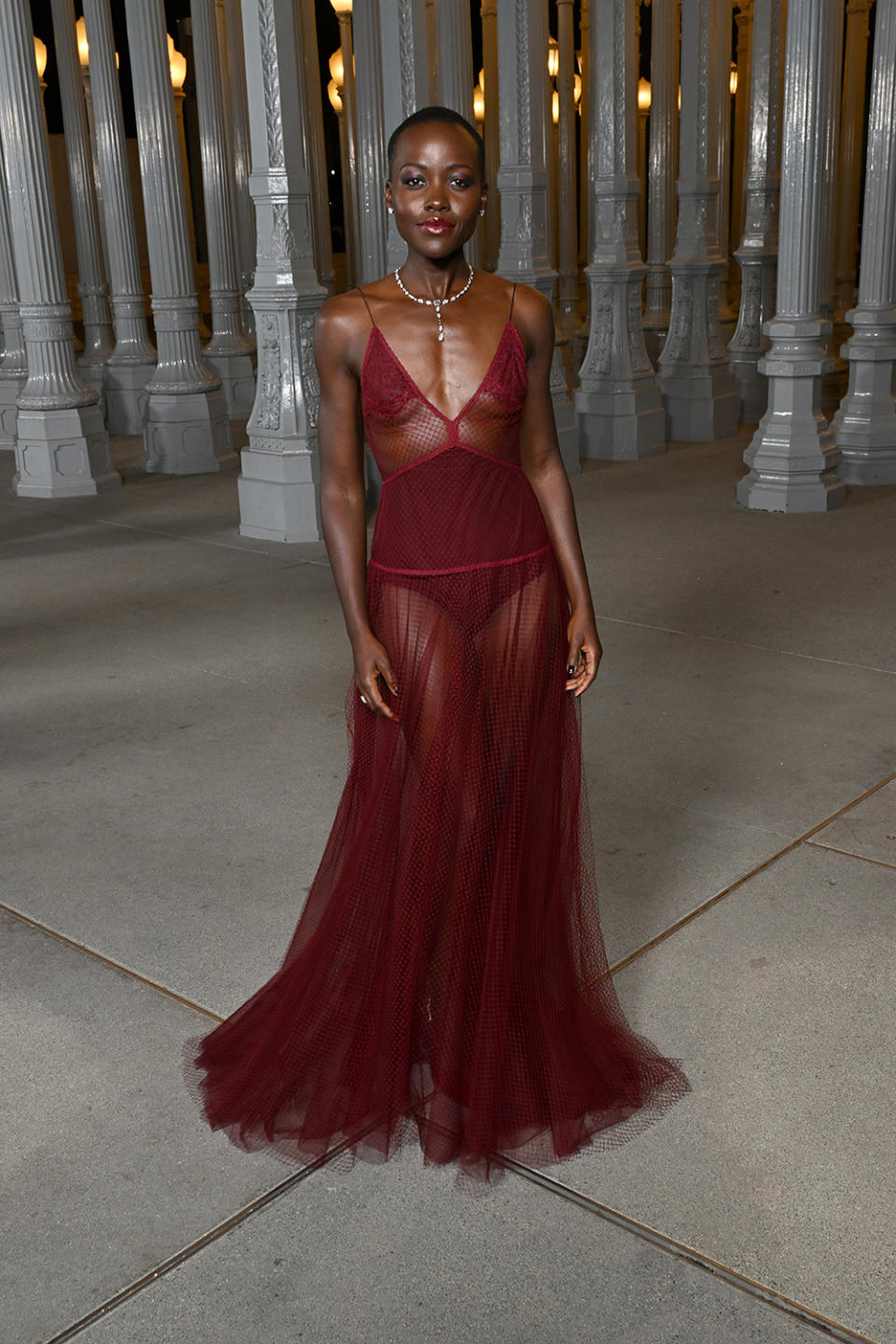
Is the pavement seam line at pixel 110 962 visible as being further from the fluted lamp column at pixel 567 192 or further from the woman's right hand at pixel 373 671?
the fluted lamp column at pixel 567 192

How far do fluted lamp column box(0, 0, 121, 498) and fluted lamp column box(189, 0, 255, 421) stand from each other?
2947mm

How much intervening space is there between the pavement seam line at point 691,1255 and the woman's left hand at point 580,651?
97 cm

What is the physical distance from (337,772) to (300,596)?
8.34 ft

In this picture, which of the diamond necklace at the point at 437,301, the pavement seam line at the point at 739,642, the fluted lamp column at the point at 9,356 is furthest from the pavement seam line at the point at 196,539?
the diamond necklace at the point at 437,301

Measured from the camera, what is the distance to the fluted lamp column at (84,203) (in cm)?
1373

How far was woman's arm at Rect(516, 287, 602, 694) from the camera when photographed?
109 inches

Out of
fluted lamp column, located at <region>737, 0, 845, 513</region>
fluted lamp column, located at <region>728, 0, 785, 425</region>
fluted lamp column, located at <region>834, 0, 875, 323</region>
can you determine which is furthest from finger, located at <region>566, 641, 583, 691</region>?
→ fluted lamp column, located at <region>834, 0, 875, 323</region>

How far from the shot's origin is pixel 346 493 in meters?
2.70

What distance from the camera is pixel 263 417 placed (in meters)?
8.46

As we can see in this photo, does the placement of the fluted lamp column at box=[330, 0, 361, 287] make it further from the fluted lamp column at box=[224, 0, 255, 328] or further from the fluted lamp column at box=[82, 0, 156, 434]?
the fluted lamp column at box=[82, 0, 156, 434]

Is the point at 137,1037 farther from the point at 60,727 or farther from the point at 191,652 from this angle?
the point at 191,652

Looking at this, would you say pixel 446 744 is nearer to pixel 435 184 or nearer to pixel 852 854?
pixel 435 184

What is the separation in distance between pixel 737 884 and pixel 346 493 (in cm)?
184

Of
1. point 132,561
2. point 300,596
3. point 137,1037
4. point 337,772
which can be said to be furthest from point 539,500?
point 132,561
